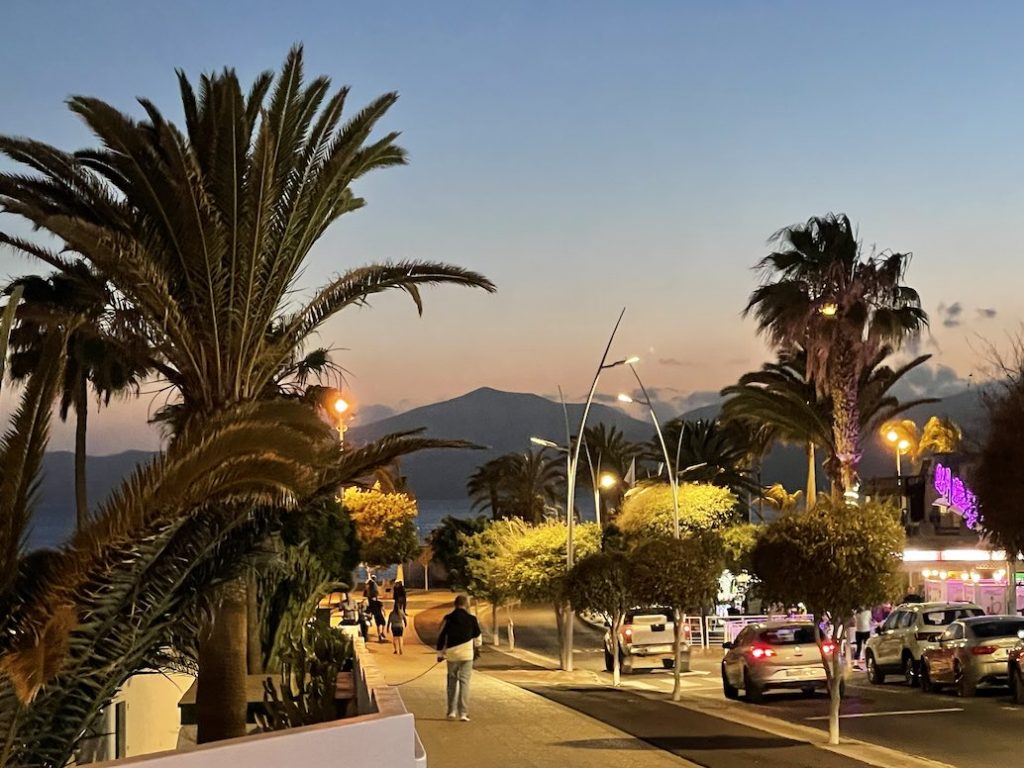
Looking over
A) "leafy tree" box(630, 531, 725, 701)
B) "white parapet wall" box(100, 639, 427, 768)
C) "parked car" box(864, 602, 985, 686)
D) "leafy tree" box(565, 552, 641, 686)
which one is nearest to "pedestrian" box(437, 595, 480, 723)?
"leafy tree" box(630, 531, 725, 701)

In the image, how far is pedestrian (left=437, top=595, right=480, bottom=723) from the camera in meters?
17.8

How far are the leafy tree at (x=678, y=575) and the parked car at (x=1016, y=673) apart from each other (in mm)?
5405

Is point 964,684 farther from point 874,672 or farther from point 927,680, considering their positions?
point 874,672

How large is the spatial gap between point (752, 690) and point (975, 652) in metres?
4.06

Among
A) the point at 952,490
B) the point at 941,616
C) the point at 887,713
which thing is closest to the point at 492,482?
the point at 952,490

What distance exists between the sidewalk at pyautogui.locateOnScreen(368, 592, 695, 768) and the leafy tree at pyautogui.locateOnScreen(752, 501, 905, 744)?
3.01 m

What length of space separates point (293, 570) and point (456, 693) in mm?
3273

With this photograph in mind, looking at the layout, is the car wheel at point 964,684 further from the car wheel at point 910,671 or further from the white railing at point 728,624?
the white railing at point 728,624

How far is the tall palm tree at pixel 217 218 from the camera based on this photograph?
12.7 m

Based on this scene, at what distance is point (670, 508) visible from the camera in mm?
55250

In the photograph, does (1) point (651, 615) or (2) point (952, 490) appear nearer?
(1) point (651, 615)

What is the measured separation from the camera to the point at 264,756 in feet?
19.6

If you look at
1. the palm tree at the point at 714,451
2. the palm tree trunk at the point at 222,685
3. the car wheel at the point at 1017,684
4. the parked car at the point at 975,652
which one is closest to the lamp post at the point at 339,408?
the parked car at the point at 975,652

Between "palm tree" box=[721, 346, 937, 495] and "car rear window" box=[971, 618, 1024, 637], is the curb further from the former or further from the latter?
"palm tree" box=[721, 346, 937, 495]
